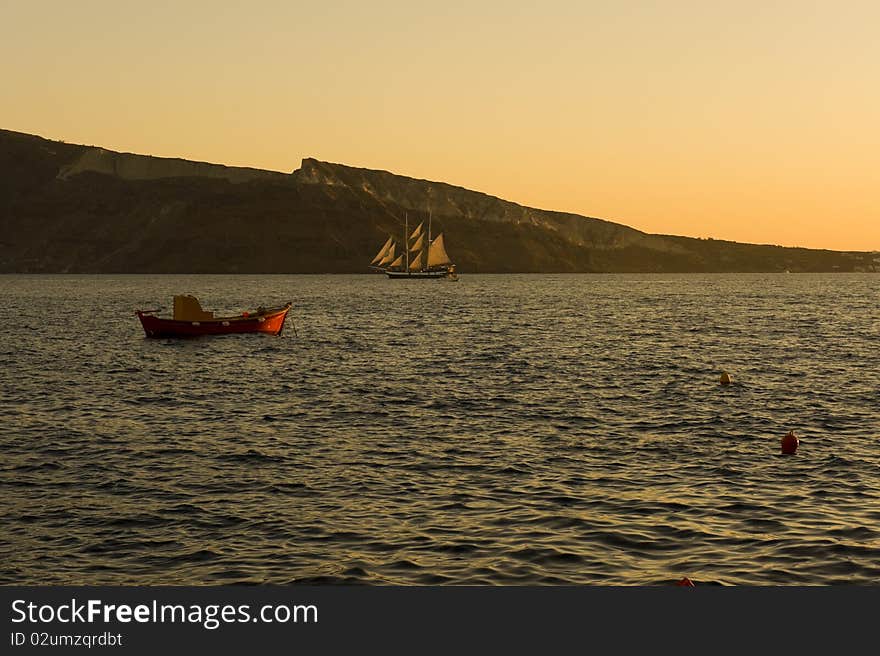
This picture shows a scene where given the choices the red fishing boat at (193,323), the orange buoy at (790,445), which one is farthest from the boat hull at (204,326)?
the orange buoy at (790,445)

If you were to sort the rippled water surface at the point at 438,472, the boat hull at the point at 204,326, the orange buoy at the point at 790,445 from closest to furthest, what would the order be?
the rippled water surface at the point at 438,472, the orange buoy at the point at 790,445, the boat hull at the point at 204,326

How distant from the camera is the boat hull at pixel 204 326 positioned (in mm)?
73312

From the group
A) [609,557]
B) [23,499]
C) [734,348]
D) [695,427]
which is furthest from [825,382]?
[23,499]

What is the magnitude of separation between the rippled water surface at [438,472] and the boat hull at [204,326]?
15.5m

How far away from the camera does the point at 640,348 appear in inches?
2685

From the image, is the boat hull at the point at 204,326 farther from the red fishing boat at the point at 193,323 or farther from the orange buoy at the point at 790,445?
the orange buoy at the point at 790,445

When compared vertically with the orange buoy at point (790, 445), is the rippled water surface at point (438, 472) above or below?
below

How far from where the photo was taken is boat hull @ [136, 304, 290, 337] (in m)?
73.3

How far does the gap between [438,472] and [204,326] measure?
52.5 metres

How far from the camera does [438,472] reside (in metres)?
24.6

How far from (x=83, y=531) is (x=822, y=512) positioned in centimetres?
1512

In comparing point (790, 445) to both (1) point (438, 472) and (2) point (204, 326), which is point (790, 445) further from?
(2) point (204, 326)

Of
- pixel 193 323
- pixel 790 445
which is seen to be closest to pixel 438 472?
pixel 790 445

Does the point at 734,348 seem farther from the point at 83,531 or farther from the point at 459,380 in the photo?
the point at 83,531
